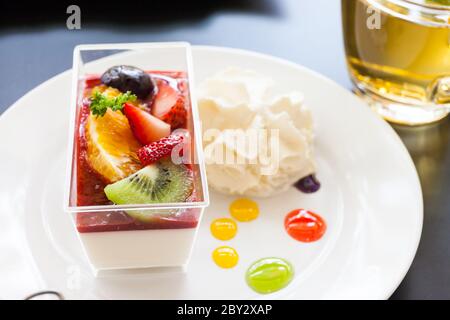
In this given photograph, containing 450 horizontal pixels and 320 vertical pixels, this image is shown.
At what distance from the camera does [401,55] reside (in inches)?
85.0

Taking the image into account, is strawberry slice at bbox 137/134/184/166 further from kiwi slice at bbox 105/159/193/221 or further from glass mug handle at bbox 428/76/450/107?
glass mug handle at bbox 428/76/450/107

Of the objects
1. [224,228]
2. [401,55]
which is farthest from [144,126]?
[401,55]

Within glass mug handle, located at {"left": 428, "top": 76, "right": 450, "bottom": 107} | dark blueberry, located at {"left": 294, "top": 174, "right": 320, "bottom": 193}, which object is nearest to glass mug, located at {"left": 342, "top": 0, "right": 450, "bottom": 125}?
glass mug handle, located at {"left": 428, "top": 76, "right": 450, "bottom": 107}

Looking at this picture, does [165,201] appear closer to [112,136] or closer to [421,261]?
[112,136]

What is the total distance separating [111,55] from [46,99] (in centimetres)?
26

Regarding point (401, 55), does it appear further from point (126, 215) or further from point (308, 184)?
point (126, 215)

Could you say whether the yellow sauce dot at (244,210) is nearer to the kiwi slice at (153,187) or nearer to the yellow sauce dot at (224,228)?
the yellow sauce dot at (224,228)

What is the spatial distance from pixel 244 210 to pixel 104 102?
1.83 ft

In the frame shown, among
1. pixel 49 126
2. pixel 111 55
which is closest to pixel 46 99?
pixel 49 126

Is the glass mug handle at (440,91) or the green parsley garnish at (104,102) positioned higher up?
the green parsley garnish at (104,102)

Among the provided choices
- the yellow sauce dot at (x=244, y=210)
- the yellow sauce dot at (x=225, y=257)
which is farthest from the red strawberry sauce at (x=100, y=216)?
the yellow sauce dot at (x=244, y=210)

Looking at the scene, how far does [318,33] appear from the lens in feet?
9.34

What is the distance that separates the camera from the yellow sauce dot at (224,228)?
2.00 m

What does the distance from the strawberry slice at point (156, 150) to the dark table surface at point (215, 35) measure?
84cm
